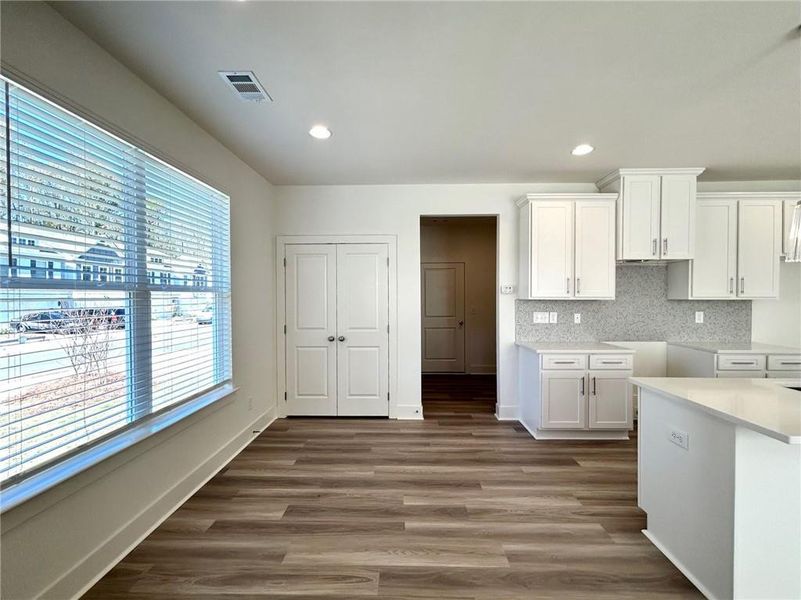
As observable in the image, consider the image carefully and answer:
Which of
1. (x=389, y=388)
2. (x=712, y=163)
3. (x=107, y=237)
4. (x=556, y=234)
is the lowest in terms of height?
(x=389, y=388)

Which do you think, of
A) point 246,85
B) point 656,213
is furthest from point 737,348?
point 246,85

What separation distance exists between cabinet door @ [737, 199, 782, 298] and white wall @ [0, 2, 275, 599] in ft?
16.4

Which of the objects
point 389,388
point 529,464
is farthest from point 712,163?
point 389,388

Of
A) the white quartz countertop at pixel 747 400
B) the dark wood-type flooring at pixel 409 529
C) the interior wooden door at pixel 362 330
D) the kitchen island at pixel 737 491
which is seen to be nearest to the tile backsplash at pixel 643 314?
the dark wood-type flooring at pixel 409 529

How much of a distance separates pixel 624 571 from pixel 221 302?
3.27 meters

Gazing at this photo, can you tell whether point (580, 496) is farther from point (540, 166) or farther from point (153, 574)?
point (540, 166)

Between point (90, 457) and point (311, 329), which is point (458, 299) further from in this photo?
point (90, 457)

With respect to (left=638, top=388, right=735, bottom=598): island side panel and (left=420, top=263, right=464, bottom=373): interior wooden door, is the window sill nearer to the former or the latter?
(left=638, top=388, right=735, bottom=598): island side panel

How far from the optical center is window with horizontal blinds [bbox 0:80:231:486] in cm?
150

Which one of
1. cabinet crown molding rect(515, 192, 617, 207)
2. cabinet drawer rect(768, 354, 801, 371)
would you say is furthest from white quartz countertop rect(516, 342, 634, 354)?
cabinet crown molding rect(515, 192, 617, 207)

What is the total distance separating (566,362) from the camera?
366 centimetres

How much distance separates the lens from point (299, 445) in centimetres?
356

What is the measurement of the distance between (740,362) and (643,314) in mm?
931

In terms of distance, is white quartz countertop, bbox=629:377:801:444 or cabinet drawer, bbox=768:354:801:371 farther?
cabinet drawer, bbox=768:354:801:371
